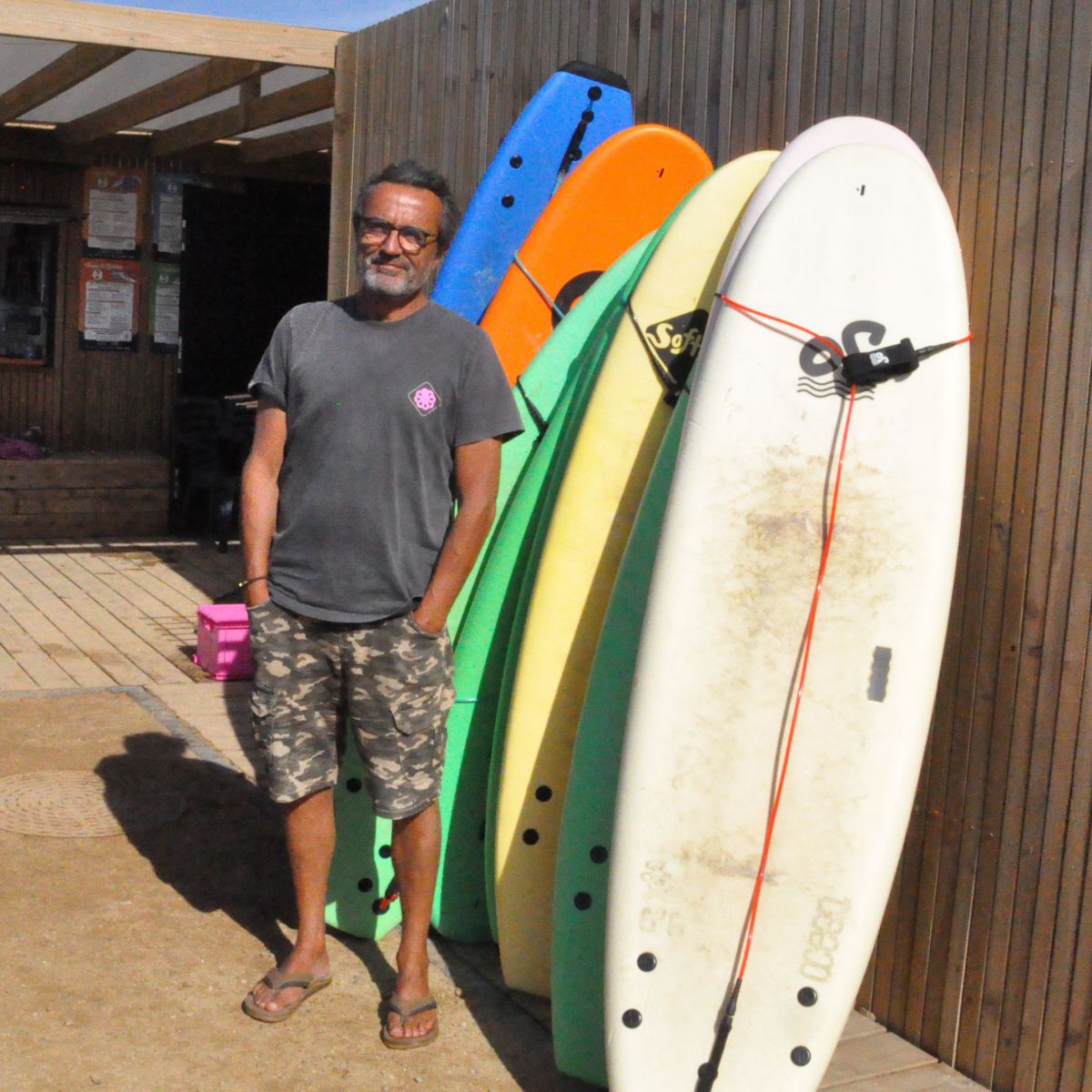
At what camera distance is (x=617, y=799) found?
2953mm

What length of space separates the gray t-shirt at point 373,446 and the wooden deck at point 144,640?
1.41 metres

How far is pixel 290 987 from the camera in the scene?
10.7 feet

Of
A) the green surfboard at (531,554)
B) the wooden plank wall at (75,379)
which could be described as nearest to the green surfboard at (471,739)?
the green surfboard at (531,554)

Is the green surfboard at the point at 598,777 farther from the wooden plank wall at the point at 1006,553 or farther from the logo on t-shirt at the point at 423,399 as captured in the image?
the wooden plank wall at the point at 1006,553

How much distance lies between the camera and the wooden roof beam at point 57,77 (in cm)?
705

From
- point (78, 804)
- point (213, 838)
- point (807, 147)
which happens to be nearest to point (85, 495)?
point (78, 804)

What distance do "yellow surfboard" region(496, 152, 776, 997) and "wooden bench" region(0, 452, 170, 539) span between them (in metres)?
7.06

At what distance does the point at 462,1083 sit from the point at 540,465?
4.87 ft

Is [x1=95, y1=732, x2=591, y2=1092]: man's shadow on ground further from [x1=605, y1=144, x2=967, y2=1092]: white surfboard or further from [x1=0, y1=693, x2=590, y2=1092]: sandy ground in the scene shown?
[x1=605, y1=144, x2=967, y2=1092]: white surfboard

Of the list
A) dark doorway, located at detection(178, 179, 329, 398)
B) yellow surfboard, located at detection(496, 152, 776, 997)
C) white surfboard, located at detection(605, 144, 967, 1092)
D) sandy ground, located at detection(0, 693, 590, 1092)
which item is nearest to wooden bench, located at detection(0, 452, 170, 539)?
dark doorway, located at detection(178, 179, 329, 398)

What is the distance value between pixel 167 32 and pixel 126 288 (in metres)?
4.17

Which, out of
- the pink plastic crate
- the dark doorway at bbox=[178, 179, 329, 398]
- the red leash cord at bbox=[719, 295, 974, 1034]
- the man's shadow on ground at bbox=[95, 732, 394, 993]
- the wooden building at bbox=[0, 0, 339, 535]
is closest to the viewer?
the red leash cord at bbox=[719, 295, 974, 1034]

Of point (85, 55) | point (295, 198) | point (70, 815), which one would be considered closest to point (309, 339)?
point (70, 815)

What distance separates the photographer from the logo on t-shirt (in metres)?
3.05
